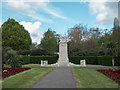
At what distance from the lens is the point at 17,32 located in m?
30.3

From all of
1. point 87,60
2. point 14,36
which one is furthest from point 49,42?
point 87,60

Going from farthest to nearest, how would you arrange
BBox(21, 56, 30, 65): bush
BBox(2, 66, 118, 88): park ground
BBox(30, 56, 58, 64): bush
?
BBox(30, 56, 58, 64): bush → BBox(21, 56, 30, 65): bush → BBox(2, 66, 118, 88): park ground

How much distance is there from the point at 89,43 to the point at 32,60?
524 inches

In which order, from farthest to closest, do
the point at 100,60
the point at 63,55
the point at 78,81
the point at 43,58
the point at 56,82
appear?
the point at 43,58, the point at 100,60, the point at 63,55, the point at 78,81, the point at 56,82

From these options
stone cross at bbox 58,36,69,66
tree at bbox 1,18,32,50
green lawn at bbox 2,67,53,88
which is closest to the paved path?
green lawn at bbox 2,67,53,88

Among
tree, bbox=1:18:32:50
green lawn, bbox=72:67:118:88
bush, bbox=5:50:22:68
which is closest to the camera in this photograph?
green lawn, bbox=72:67:118:88

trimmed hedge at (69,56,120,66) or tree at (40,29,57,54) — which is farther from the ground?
tree at (40,29,57,54)

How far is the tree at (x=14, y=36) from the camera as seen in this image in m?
29.4

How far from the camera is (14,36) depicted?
29297mm

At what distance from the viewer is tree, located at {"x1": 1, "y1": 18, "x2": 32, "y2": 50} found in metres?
29.4

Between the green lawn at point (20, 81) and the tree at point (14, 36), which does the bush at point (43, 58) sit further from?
the green lawn at point (20, 81)

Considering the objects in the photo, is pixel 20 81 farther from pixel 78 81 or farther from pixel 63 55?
pixel 63 55

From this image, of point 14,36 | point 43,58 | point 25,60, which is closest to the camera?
point 25,60

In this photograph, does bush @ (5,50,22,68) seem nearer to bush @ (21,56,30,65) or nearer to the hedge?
bush @ (21,56,30,65)
